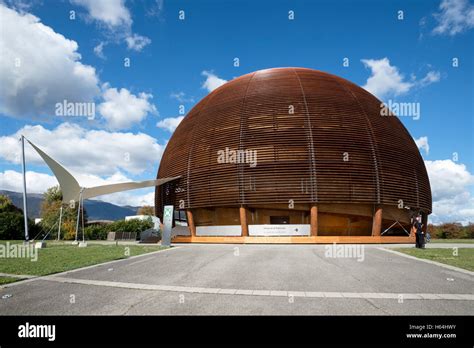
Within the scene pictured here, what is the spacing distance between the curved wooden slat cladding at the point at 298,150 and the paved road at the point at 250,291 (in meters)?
12.5

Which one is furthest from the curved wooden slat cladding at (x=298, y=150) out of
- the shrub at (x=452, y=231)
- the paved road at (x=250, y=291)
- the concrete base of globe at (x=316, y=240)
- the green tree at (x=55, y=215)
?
the green tree at (x=55, y=215)

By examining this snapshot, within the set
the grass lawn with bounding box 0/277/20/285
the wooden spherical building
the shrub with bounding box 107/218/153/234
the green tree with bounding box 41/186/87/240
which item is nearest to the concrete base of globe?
the wooden spherical building

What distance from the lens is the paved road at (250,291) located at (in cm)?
511

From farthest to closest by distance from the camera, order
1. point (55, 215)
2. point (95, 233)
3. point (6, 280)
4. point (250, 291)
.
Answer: point (55, 215), point (95, 233), point (6, 280), point (250, 291)

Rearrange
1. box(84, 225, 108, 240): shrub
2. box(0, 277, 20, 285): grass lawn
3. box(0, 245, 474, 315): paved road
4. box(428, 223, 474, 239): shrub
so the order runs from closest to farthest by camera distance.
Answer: box(0, 245, 474, 315): paved road < box(0, 277, 20, 285): grass lawn < box(84, 225, 108, 240): shrub < box(428, 223, 474, 239): shrub

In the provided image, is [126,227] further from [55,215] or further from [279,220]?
[279,220]

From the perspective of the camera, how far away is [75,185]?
25609 millimetres

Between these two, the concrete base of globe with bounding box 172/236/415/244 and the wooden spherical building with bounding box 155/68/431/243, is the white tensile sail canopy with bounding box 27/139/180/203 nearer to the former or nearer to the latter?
the wooden spherical building with bounding box 155/68/431/243

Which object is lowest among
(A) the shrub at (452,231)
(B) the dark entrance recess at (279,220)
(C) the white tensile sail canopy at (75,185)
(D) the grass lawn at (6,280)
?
(A) the shrub at (452,231)

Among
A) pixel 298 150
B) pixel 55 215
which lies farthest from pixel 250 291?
pixel 55 215

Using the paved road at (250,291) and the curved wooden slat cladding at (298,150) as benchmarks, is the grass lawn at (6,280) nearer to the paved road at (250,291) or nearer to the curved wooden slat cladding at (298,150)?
the paved road at (250,291)

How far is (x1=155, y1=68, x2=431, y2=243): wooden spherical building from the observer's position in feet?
72.5

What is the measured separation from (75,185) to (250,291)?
77.9 ft

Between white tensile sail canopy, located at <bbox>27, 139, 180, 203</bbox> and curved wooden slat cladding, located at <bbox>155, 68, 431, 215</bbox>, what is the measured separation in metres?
2.96
